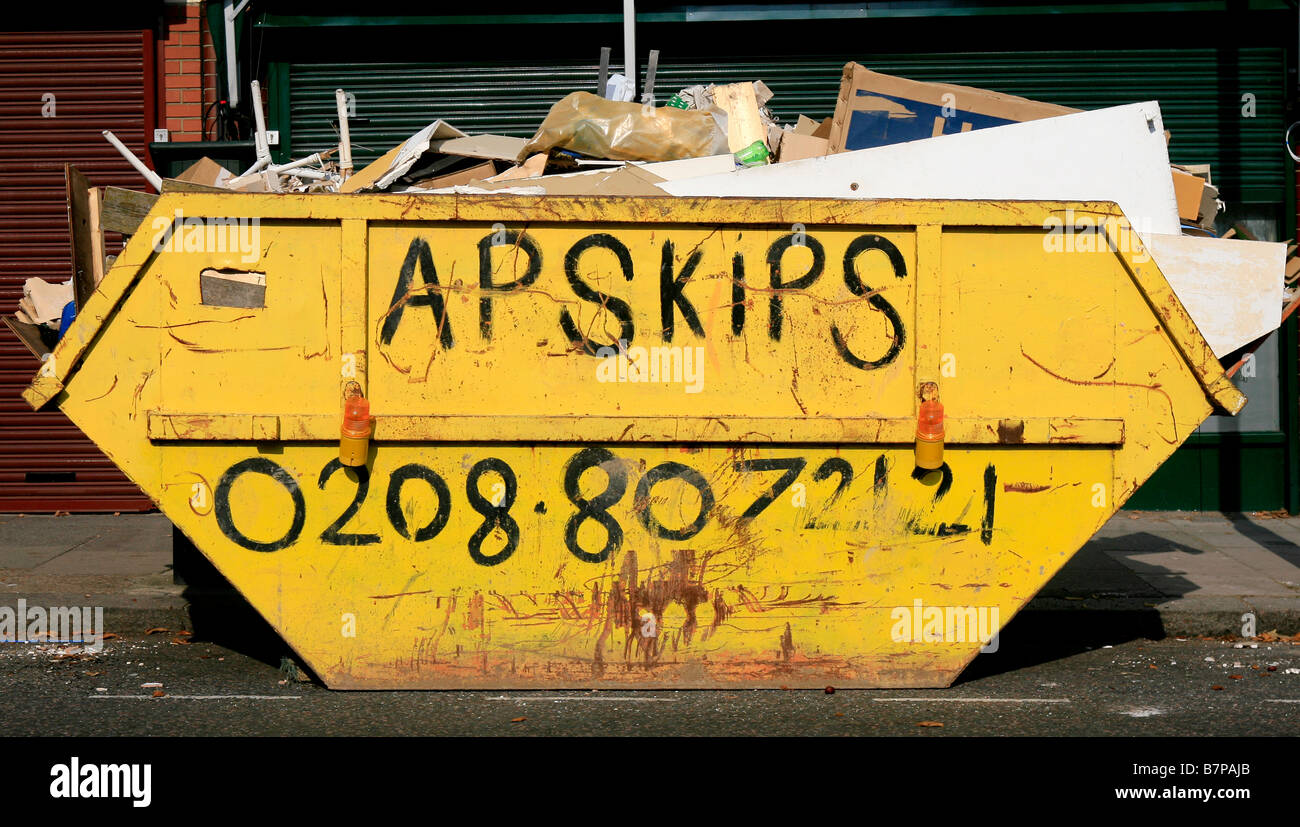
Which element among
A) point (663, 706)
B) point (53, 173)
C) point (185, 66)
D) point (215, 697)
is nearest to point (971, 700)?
point (663, 706)

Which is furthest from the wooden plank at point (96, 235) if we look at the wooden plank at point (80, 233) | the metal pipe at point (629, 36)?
the metal pipe at point (629, 36)

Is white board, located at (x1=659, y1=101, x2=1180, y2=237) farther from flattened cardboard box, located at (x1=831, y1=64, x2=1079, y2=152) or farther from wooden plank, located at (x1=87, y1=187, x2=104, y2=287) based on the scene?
wooden plank, located at (x1=87, y1=187, x2=104, y2=287)

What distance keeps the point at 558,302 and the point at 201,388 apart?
1.33 meters

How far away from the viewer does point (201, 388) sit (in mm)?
4473

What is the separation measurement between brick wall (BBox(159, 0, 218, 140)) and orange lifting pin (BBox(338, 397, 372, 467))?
205 inches

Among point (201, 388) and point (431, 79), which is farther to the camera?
point (431, 79)

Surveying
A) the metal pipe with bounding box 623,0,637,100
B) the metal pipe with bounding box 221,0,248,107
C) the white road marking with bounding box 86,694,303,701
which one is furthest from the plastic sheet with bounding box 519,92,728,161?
the metal pipe with bounding box 221,0,248,107

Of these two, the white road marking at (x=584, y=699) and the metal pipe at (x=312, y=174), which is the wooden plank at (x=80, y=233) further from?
the white road marking at (x=584, y=699)

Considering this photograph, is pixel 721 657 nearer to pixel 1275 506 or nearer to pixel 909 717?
pixel 909 717

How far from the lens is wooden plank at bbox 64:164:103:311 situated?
15.6ft

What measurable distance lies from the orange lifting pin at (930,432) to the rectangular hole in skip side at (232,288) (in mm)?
2425
